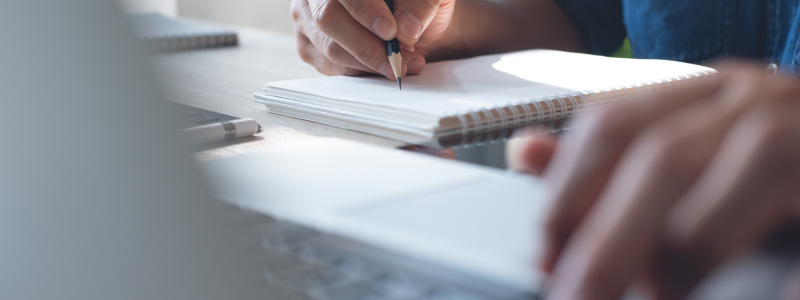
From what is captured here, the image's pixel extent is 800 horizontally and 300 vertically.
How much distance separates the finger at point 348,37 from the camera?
2.35 ft

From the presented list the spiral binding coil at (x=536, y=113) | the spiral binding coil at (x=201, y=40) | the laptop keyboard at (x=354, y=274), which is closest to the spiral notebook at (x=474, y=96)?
the spiral binding coil at (x=536, y=113)

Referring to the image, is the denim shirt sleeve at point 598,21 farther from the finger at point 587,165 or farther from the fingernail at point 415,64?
the finger at point 587,165

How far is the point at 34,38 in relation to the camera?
0.13 meters

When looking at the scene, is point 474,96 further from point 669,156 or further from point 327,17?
point 669,156

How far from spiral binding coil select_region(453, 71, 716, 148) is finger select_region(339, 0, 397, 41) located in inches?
9.3

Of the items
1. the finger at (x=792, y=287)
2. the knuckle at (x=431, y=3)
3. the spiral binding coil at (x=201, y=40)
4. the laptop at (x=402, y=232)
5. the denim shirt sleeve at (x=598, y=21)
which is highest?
the denim shirt sleeve at (x=598, y=21)

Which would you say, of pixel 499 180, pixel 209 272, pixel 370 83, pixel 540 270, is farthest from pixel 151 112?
pixel 370 83

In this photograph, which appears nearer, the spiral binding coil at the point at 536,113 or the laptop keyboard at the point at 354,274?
the laptop keyboard at the point at 354,274

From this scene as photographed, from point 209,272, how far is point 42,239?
0.16ft

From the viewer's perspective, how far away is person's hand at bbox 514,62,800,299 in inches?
7.1

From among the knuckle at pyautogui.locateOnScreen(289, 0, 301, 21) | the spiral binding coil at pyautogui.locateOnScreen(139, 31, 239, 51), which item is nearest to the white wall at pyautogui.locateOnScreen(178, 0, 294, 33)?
the spiral binding coil at pyautogui.locateOnScreen(139, 31, 239, 51)

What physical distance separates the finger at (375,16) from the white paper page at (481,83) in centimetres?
6

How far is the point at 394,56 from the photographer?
0.69 m

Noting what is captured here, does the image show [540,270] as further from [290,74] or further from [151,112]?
[290,74]
